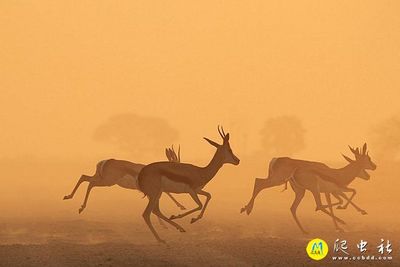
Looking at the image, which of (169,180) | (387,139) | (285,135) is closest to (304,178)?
(169,180)

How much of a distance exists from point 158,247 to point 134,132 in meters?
30.0

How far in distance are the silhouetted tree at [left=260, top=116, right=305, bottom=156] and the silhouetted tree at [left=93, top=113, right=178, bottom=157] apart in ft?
22.7

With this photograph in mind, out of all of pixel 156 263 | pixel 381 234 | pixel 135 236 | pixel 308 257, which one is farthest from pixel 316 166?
pixel 156 263

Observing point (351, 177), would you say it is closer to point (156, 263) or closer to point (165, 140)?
point (156, 263)

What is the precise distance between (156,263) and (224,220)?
25.1ft

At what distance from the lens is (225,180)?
106 ft

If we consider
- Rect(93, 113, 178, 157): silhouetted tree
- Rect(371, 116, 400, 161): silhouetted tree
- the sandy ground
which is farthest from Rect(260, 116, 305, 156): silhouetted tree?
the sandy ground

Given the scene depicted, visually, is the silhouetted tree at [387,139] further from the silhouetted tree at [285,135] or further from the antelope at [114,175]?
the antelope at [114,175]

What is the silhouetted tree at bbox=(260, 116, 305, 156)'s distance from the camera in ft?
131

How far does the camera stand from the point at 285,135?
40.2 metres

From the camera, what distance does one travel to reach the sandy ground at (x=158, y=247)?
8.38m

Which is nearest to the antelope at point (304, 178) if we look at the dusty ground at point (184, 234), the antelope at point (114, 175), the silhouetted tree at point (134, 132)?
the dusty ground at point (184, 234)

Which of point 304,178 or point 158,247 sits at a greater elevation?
point 304,178

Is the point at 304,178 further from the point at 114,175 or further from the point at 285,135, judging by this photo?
the point at 285,135
